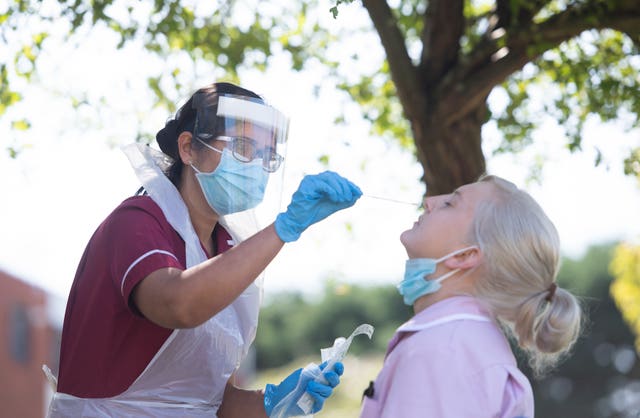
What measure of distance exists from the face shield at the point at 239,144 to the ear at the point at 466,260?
2.27 feet

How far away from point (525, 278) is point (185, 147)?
3.96 ft

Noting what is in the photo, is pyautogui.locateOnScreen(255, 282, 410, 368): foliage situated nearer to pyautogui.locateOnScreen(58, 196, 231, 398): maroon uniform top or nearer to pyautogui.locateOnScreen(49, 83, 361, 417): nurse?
pyautogui.locateOnScreen(49, 83, 361, 417): nurse

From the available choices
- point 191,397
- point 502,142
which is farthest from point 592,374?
point 191,397

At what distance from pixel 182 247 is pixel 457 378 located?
99 cm

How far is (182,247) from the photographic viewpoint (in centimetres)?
305

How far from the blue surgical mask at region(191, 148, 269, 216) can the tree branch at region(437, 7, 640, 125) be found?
83.9 inches

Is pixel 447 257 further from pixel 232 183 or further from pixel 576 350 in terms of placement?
pixel 576 350

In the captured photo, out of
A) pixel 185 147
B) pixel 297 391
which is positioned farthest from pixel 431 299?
pixel 185 147

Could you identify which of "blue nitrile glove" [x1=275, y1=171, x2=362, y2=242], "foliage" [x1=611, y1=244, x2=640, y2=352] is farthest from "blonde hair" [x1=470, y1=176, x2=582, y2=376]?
"foliage" [x1=611, y1=244, x2=640, y2=352]

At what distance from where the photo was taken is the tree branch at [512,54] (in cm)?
473

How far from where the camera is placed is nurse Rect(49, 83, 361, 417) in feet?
9.04

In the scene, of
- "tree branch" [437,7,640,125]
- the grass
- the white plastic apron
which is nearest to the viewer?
the white plastic apron

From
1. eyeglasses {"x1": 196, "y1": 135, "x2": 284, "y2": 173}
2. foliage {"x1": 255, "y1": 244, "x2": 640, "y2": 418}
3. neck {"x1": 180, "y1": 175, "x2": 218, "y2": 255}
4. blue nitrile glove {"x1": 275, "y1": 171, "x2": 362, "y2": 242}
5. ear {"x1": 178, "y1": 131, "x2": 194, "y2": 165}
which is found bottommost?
foliage {"x1": 255, "y1": 244, "x2": 640, "y2": 418}

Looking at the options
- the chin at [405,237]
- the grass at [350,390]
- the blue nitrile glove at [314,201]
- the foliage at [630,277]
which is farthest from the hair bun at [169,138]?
the grass at [350,390]
